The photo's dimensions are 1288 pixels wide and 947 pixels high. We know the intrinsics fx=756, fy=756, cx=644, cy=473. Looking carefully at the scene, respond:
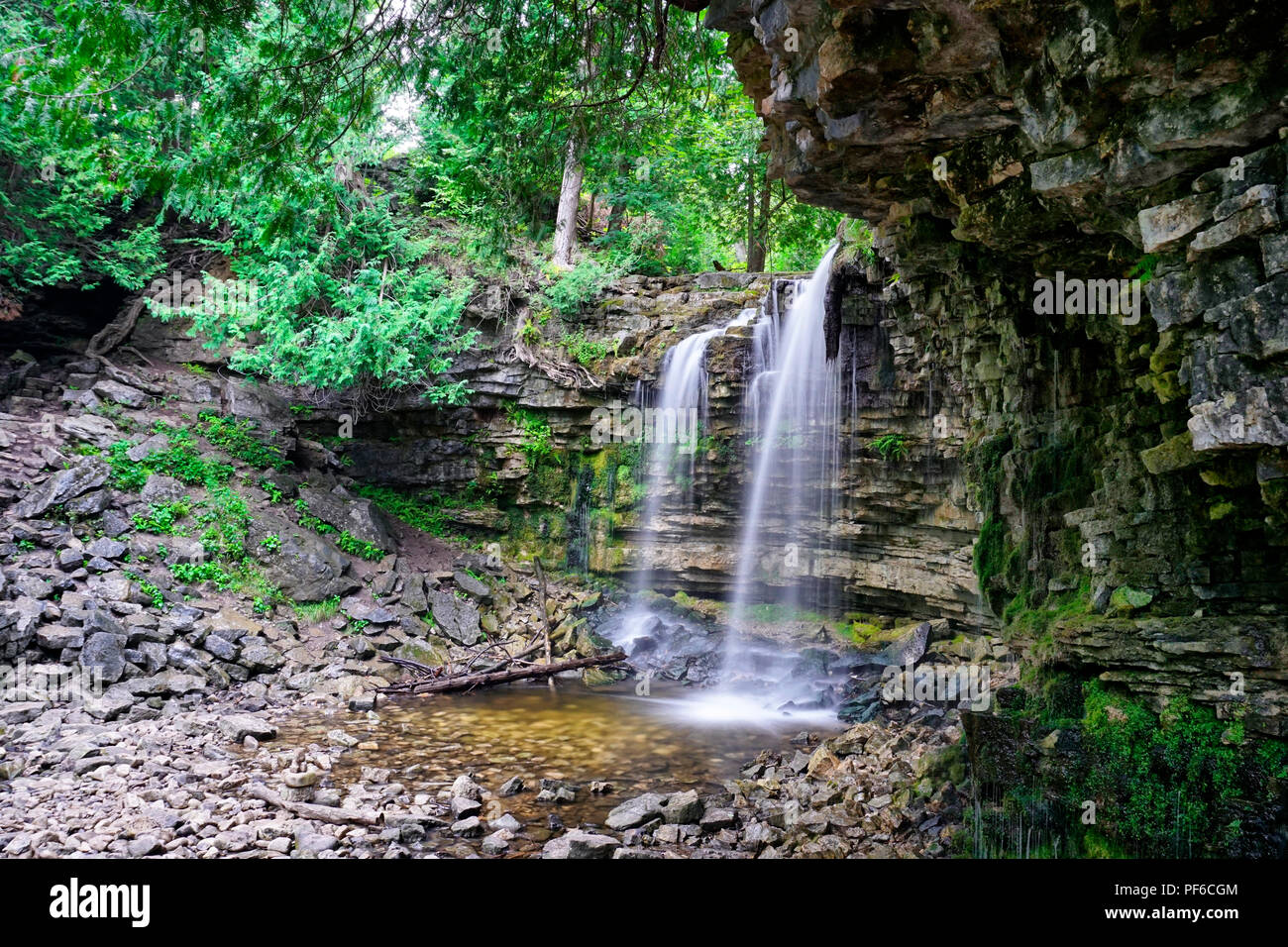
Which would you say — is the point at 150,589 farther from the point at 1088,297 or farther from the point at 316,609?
the point at 1088,297

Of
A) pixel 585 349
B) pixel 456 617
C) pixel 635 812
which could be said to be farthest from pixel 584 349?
pixel 635 812

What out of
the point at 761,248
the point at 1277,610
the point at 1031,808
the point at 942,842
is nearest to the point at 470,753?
the point at 942,842

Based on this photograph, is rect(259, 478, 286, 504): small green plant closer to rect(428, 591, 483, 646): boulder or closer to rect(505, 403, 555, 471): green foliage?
rect(428, 591, 483, 646): boulder

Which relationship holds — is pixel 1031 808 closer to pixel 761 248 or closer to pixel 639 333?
pixel 639 333

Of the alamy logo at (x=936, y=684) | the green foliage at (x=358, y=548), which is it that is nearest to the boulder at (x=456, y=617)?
the green foliage at (x=358, y=548)

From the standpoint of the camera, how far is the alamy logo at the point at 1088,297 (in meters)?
5.81

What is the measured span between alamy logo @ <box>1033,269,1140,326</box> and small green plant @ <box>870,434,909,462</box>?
502 centimetres

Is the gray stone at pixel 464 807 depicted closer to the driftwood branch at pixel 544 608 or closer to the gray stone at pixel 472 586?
the driftwood branch at pixel 544 608

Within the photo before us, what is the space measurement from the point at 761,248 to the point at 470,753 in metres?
13.5

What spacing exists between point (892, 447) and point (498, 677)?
735 centimetres

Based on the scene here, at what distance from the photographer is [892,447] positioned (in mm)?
12320

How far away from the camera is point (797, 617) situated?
1403cm

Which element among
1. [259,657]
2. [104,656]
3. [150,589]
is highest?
[150,589]
